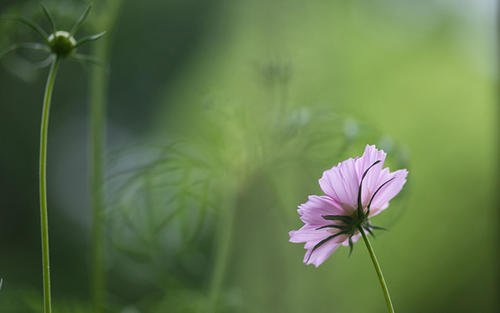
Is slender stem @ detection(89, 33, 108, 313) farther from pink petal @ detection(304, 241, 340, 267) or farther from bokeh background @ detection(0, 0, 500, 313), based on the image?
pink petal @ detection(304, 241, 340, 267)

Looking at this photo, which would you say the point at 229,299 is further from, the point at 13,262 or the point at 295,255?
the point at 13,262

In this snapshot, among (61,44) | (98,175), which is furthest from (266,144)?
(61,44)

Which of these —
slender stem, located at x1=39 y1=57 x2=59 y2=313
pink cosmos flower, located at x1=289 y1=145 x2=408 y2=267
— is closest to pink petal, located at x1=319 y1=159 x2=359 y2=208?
pink cosmos flower, located at x1=289 y1=145 x2=408 y2=267

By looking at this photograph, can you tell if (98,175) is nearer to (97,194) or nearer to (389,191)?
(97,194)

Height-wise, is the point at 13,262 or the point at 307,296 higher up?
the point at 13,262

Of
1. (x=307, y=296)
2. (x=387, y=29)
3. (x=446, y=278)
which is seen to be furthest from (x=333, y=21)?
(x=307, y=296)

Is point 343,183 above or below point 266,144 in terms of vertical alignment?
below
